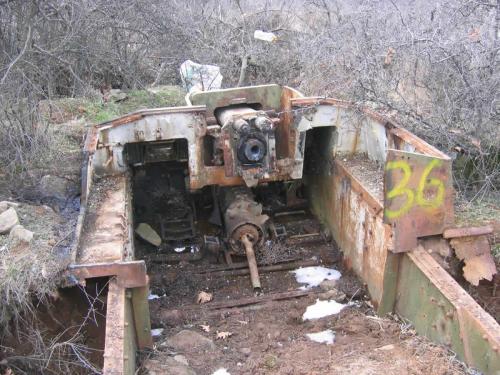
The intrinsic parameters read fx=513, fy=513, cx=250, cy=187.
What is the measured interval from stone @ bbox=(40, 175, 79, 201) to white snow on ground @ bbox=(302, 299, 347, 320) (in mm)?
2419

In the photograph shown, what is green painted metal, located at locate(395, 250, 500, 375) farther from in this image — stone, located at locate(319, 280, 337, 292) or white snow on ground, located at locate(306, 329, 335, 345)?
stone, located at locate(319, 280, 337, 292)

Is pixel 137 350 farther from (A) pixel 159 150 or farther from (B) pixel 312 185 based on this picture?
(B) pixel 312 185

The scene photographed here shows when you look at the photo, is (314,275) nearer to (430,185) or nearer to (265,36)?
(430,185)

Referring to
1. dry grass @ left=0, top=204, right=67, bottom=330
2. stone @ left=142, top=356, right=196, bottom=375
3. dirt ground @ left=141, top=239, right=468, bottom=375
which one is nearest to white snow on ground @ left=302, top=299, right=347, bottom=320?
dirt ground @ left=141, top=239, right=468, bottom=375

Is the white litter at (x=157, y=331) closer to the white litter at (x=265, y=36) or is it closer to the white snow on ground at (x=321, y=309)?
the white snow on ground at (x=321, y=309)

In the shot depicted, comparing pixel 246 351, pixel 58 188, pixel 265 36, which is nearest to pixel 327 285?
pixel 246 351

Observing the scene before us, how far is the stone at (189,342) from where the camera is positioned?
158 inches

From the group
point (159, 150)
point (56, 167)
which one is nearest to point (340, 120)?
point (159, 150)

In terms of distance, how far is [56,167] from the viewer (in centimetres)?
516

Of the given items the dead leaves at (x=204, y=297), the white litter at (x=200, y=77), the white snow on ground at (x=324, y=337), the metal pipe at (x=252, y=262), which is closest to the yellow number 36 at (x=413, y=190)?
the white snow on ground at (x=324, y=337)

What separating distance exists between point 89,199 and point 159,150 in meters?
1.65

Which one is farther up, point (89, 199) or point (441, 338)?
point (89, 199)

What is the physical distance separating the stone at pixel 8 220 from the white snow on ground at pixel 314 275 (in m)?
2.83

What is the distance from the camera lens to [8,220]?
377 cm
